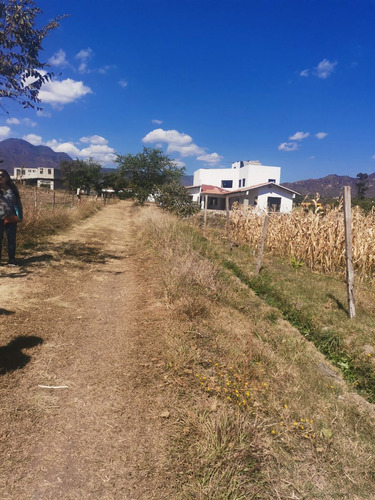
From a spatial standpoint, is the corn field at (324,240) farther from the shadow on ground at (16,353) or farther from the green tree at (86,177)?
the green tree at (86,177)

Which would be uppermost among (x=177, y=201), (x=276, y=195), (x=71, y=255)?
(x=276, y=195)

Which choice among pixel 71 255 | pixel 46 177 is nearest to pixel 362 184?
pixel 71 255

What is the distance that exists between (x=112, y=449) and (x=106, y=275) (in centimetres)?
480

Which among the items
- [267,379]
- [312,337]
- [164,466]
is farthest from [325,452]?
[312,337]

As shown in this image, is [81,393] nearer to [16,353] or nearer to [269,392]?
[16,353]

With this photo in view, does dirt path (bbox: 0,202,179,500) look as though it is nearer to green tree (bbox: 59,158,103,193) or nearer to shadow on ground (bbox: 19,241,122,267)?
shadow on ground (bbox: 19,241,122,267)

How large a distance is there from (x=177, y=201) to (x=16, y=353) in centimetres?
1736

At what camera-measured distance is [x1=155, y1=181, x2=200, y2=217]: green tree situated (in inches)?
772

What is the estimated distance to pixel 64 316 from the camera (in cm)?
441

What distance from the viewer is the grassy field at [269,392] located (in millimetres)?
2156

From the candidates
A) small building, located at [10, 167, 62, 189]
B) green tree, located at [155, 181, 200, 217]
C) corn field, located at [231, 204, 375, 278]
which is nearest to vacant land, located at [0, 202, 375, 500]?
corn field, located at [231, 204, 375, 278]

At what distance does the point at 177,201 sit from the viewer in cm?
2003

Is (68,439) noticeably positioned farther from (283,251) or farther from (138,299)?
(283,251)

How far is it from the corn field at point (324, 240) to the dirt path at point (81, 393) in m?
6.75
